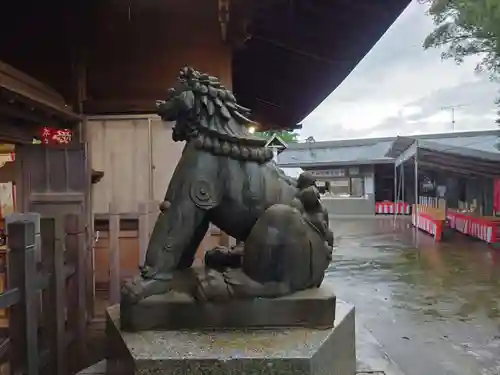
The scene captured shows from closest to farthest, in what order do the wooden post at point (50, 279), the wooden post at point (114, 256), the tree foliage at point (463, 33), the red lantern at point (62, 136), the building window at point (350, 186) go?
1. the wooden post at point (50, 279)
2. the wooden post at point (114, 256)
3. the red lantern at point (62, 136)
4. the tree foliage at point (463, 33)
5. the building window at point (350, 186)

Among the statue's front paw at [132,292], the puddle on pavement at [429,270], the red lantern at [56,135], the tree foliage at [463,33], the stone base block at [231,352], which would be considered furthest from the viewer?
the tree foliage at [463,33]

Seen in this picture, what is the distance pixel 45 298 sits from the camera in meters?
2.83

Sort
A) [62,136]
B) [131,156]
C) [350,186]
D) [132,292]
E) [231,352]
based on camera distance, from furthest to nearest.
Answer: [350,186] < [62,136] < [131,156] < [132,292] < [231,352]

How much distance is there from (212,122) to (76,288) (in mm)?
2043

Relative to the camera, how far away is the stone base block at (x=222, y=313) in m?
1.66

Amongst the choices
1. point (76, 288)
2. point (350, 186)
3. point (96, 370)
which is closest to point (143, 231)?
point (76, 288)

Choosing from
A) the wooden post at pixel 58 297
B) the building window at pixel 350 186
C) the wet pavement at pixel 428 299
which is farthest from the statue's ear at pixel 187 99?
the building window at pixel 350 186

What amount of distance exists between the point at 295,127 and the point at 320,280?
10.5 m

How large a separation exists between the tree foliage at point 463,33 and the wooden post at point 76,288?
1020 cm

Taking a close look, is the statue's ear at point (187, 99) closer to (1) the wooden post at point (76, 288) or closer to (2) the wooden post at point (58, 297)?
(2) the wooden post at point (58, 297)

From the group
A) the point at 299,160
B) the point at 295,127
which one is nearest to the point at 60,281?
the point at 295,127

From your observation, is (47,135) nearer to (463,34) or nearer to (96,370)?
(96,370)

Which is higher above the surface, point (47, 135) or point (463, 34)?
point (463, 34)

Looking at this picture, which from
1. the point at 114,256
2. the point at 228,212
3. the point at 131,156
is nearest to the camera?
the point at 228,212
